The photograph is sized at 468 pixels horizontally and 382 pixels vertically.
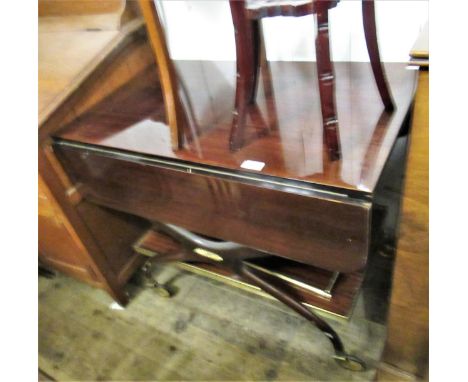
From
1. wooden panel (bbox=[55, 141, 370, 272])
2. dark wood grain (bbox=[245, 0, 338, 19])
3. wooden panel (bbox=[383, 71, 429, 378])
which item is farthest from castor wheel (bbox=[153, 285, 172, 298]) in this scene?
dark wood grain (bbox=[245, 0, 338, 19])

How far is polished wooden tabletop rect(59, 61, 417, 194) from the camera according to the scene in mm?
646

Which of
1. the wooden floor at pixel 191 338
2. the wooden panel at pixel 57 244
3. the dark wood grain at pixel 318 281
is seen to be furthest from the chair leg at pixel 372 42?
the wooden panel at pixel 57 244

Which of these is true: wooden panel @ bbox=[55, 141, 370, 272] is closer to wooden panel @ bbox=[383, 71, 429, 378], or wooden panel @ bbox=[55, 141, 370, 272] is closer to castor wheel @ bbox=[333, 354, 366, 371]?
wooden panel @ bbox=[383, 71, 429, 378]

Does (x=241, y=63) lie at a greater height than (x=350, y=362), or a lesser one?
greater

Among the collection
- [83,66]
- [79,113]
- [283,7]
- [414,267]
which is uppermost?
[283,7]

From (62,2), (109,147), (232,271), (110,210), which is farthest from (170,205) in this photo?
(62,2)

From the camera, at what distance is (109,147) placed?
2.82 ft

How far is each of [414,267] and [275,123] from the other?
1.39ft

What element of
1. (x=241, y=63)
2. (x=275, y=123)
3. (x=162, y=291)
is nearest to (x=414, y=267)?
(x=275, y=123)

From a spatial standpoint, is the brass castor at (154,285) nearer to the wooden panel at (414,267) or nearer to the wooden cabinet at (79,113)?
the wooden cabinet at (79,113)

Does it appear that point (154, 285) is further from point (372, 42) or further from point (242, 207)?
point (372, 42)

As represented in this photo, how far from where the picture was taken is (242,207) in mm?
721
